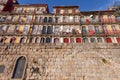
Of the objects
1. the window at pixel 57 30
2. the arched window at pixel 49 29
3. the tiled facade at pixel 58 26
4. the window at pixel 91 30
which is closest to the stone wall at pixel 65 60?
the tiled facade at pixel 58 26

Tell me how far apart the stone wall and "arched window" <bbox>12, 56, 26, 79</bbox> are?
0.22 m

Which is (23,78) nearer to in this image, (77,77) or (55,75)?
(55,75)

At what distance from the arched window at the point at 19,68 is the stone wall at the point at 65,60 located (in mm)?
219

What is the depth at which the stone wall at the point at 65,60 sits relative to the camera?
8.30 m

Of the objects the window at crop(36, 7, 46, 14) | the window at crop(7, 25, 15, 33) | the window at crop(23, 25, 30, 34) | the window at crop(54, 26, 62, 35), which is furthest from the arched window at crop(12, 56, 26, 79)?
the window at crop(36, 7, 46, 14)

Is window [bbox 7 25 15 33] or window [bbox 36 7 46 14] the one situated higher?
window [bbox 36 7 46 14]

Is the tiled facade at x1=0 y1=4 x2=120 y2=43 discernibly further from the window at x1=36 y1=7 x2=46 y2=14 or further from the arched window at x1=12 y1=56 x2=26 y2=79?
the arched window at x1=12 y1=56 x2=26 y2=79

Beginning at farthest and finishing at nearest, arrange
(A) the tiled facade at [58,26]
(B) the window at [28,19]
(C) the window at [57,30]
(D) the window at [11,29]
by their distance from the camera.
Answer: (B) the window at [28,19], (D) the window at [11,29], (C) the window at [57,30], (A) the tiled facade at [58,26]

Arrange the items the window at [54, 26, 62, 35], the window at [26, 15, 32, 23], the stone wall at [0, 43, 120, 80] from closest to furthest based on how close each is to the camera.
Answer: the stone wall at [0, 43, 120, 80], the window at [54, 26, 62, 35], the window at [26, 15, 32, 23]

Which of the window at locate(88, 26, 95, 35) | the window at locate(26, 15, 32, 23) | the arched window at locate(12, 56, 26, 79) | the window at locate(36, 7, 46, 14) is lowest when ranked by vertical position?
the arched window at locate(12, 56, 26, 79)

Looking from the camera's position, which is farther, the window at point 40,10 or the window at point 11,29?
the window at point 40,10

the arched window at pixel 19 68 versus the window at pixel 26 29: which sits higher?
the window at pixel 26 29

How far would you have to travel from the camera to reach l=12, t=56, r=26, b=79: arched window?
841cm

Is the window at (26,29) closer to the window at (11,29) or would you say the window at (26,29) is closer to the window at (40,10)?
the window at (11,29)
